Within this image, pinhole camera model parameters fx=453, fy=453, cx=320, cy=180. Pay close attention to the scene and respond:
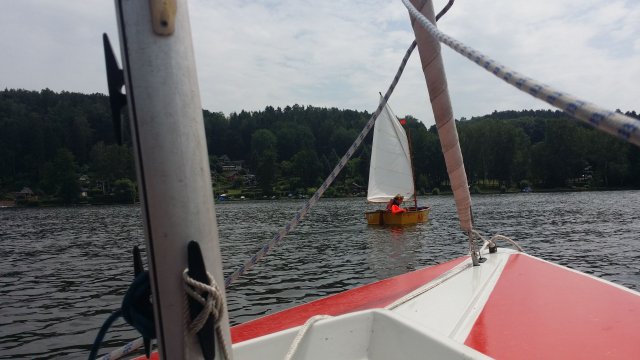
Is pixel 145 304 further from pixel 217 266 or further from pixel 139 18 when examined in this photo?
pixel 139 18

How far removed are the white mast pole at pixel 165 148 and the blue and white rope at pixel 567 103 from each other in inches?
41.9

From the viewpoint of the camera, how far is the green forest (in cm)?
10012

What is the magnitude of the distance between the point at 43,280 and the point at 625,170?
10273 cm

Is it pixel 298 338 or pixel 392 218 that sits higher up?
pixel 298 338

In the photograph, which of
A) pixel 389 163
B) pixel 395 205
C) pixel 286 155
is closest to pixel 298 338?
pixel 395 205

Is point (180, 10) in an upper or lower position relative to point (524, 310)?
upper

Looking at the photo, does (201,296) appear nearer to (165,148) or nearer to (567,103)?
(165,148)

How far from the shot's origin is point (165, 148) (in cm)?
114

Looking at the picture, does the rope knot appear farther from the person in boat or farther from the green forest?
the green forest

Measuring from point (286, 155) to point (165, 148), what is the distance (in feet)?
490

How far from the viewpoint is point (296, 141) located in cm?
15038

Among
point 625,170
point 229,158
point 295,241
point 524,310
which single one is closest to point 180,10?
point 524,310

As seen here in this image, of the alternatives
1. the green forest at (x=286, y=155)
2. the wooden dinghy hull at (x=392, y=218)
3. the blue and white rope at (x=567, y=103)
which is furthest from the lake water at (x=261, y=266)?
the green forest at (x=286, y=155)

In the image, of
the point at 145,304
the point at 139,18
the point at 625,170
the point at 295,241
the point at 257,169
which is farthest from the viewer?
the point at 257,169
